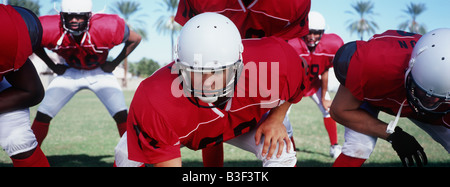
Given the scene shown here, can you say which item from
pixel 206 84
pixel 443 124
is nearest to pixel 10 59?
pixel 206 84

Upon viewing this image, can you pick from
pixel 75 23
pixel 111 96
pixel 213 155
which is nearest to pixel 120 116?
pixel 111 96

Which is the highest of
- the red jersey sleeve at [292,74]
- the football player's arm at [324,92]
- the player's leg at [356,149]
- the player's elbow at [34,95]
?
the red jersey sleeve at [292,74]

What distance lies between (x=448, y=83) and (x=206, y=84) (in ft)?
4.78

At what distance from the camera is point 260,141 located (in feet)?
8.89

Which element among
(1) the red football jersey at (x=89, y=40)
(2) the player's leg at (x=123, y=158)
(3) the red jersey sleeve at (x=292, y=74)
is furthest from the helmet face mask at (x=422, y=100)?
(1) the red football jersey at (x=89, y=40)

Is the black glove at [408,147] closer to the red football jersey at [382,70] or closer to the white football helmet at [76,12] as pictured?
the red football jersey at [382,70]

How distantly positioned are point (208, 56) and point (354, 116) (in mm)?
1452

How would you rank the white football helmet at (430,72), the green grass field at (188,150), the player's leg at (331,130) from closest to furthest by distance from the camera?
the white football helmet at (430,72), the green grass field at (188,150), the player's leg at (331,130)

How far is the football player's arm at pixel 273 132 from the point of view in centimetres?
256

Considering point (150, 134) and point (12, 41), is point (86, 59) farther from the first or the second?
point (150, 134)

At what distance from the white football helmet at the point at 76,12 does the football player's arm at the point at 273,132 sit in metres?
2.78

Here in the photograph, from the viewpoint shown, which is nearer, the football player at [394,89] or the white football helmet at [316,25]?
the football player at [394,89]

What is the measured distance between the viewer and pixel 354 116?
298cm

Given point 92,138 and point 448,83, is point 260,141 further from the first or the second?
point 92,138
